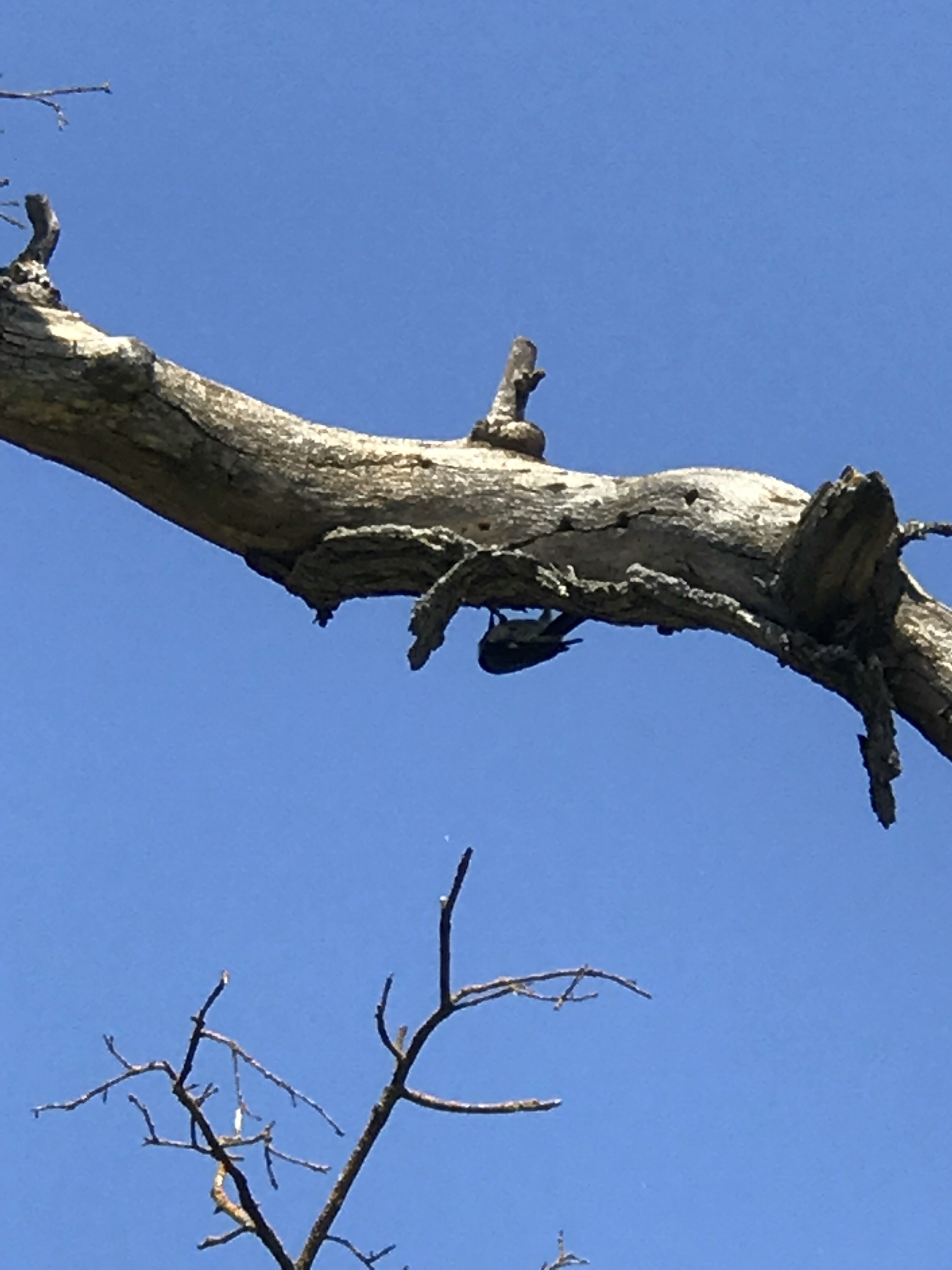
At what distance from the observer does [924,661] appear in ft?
10.4

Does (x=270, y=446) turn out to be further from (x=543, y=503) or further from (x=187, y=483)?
(x=543, y=503)

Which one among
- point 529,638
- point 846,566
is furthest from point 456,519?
point 846,566

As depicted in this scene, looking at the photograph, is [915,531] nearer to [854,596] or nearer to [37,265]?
[854,596]

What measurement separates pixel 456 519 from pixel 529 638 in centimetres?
32

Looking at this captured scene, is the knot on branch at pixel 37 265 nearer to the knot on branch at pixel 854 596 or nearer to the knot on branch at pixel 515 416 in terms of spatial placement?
the knot on branch at pixel 515 416

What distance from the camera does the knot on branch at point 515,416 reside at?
373cm

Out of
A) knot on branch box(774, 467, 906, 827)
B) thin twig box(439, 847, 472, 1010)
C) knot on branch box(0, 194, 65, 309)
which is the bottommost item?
thin twig box(439, 847, 472, 1010)

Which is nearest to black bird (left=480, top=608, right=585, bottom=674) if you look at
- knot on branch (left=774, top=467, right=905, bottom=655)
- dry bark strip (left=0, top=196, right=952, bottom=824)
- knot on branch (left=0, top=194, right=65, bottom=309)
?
dry bark strip (left=0, top=196, right=952, bottom=824)

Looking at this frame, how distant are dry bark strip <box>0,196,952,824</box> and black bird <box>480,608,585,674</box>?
9 centimetres

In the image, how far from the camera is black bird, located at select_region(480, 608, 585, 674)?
3.55 meters

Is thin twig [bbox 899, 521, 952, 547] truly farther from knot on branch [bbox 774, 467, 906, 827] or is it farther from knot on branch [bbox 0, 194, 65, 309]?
knot on branch [bbox 0, 194, 65, 309]

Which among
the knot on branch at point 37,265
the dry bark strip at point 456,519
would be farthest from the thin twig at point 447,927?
the knot on branch at point 37,265

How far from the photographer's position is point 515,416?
3795 millimetres

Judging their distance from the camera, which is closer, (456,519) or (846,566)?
(846,566)
